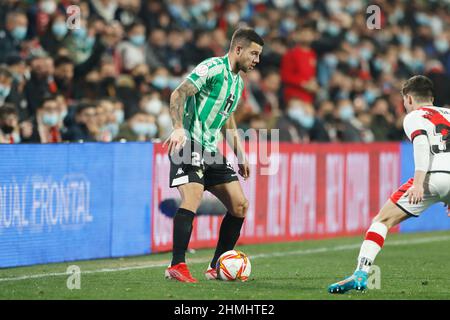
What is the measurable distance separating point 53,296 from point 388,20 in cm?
1863

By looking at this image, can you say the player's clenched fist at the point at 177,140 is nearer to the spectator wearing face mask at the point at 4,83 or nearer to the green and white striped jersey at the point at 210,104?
the green and white striped jersey at the point at 210,104

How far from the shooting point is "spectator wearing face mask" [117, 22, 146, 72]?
16.8 m

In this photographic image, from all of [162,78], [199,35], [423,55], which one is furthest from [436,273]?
[423,55]

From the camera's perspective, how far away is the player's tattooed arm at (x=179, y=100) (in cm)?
943

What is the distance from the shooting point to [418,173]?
8.96 meters

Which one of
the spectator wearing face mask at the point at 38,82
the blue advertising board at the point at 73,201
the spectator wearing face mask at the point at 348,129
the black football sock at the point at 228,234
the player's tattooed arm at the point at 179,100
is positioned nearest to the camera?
the player's tattooed arm at the point at 179,100

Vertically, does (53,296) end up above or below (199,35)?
below

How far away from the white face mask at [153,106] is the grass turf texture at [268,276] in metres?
2.56

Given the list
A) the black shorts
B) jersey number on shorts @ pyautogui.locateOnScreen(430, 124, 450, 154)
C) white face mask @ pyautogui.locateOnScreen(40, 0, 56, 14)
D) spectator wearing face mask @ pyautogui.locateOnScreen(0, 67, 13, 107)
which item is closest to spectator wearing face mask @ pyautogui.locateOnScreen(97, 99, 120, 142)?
spectator wearing face mask @ pyautogui.locateOnScreen(0, 67, 13, 107)

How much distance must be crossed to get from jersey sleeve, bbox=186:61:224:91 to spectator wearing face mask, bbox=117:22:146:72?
6.57 metres

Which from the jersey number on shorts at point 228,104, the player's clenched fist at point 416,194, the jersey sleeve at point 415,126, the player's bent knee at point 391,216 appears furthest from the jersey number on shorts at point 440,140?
the jersey number on shorts at point 228,104

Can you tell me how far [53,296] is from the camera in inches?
348

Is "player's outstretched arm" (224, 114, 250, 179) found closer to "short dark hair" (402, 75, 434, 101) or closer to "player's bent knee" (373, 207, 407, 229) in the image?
"player's bent knee" (373, 207, 407, 229)
